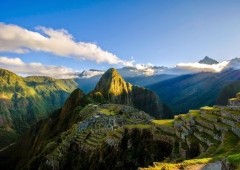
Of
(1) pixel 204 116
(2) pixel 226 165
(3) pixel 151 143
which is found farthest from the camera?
(3) pixel 151 143

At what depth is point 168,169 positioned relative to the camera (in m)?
47.6

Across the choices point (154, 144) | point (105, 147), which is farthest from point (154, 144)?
point (105, 147)

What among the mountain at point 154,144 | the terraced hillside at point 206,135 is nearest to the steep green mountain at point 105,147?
the mountain at point 154,144

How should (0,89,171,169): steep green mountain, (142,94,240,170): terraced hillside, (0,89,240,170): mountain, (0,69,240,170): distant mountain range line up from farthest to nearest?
(0,89,171,169): steep green mountain < (142,94,240,170): terraced hillside < (0,89,240,170): mountain < (0,69,240,170): distant mountain range

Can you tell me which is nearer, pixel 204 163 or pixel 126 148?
pixel 204 163

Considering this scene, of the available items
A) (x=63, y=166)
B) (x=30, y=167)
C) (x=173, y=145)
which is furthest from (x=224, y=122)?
(x=30, y=167)

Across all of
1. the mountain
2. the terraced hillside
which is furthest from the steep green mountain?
the terraced hillside

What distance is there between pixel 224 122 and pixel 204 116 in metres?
10.9

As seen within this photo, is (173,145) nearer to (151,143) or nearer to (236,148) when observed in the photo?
(151,143)

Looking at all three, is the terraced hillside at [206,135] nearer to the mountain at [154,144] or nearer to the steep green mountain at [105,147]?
the mountain at [154,144]

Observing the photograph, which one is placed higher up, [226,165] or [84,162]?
[226,165]

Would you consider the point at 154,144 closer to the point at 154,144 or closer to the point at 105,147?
the point at 154,144

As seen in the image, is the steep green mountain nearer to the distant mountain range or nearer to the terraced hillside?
the distant mountain range

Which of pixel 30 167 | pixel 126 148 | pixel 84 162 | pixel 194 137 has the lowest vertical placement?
pixel 30 167
